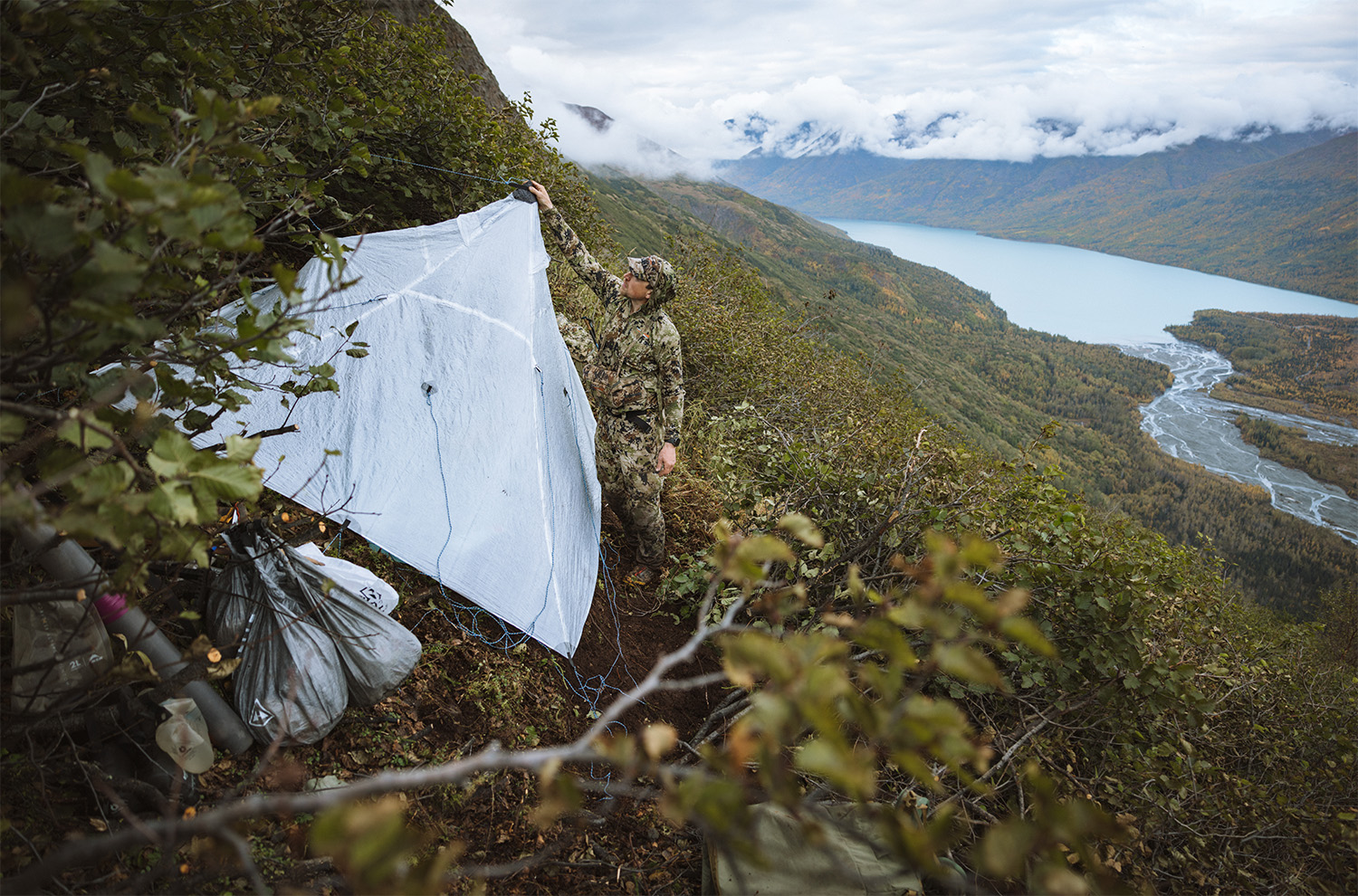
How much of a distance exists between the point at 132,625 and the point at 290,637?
0.53 m

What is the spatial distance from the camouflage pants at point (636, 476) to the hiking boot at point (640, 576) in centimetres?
5

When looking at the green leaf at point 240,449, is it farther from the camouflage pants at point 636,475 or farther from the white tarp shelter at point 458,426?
the camouflage pants at point 636,475

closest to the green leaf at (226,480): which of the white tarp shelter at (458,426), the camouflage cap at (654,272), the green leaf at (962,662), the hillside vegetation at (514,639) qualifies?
the hillside vegetation at (514,639)

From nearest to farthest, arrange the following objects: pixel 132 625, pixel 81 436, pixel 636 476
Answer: pixel 81 436 → pixel 132 625 → pixel 636 476

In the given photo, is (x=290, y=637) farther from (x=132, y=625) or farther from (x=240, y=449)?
(x=240, y=449)

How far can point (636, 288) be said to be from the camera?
13.9 feet

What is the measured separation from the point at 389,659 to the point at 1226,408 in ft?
455

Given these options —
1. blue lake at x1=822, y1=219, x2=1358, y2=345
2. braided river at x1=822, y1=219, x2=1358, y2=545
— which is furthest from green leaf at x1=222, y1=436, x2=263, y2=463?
blue lake at x1=822, y1=219, x2=1358, y2=345

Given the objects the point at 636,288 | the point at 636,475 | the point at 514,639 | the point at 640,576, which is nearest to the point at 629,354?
the point at 636,288

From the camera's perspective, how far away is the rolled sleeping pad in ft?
5.34

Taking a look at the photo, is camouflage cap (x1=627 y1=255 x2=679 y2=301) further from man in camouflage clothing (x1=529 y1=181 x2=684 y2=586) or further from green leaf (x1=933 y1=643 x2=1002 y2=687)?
green leaf (x1=933 y1=643 x2=1002 y2=687)

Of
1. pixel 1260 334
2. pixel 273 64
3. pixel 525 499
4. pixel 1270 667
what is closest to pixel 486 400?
pixel 525 499

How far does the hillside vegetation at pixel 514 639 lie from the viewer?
903 mm

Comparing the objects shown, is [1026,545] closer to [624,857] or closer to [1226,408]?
[624,857]
